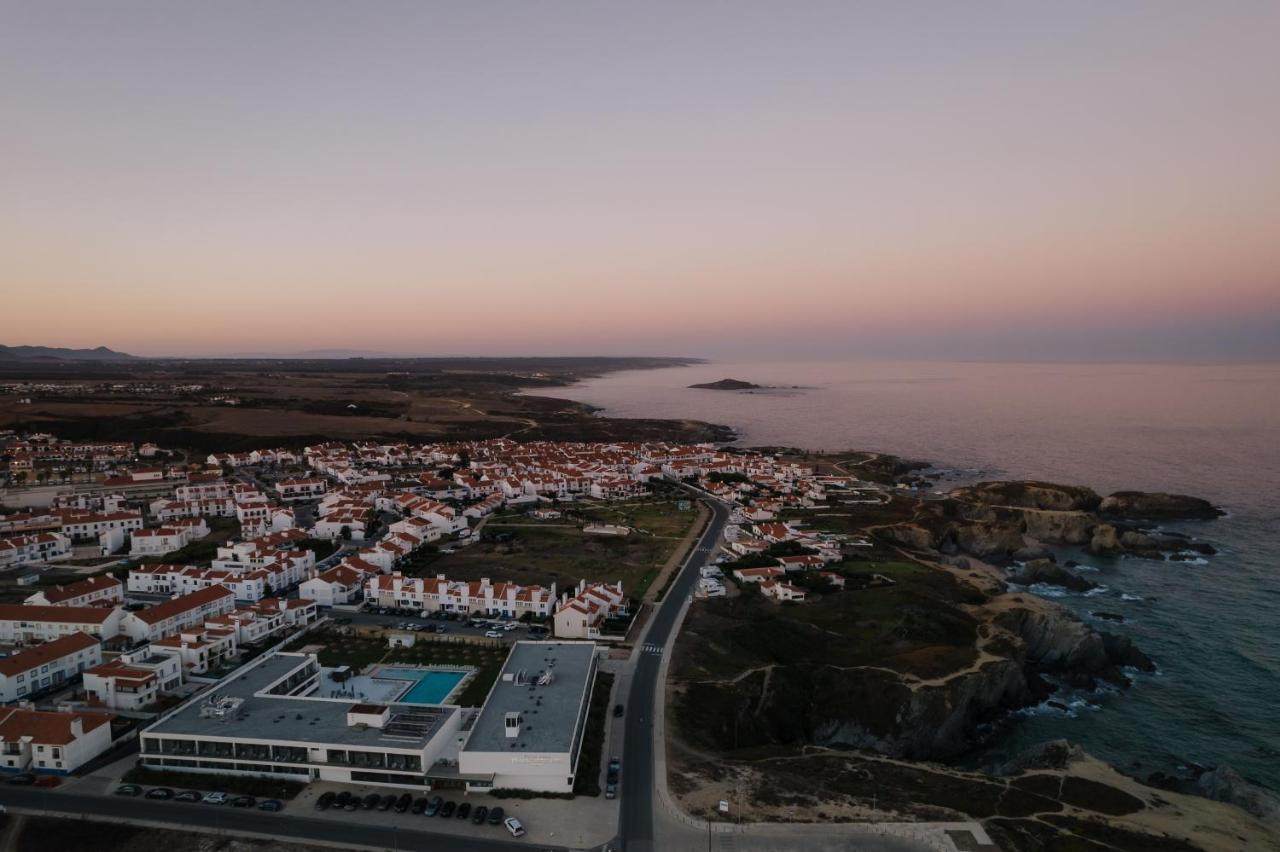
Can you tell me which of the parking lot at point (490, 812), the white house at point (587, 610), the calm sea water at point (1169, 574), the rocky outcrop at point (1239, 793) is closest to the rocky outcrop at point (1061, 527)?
the calm sea water at point (1169, 574)

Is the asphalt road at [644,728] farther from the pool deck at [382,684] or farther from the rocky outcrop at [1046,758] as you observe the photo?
the rocky outcrop at [1046,758]

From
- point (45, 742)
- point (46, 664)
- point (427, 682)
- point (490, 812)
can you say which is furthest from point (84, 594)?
point (490, 812)

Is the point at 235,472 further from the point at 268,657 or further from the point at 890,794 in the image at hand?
the point at 890,794

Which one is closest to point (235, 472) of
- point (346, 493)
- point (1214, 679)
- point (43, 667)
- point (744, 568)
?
point (346, 493)

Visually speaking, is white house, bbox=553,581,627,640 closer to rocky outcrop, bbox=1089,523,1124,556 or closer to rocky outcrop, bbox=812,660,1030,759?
rocky outcrop, bbox=812,660,1030,759

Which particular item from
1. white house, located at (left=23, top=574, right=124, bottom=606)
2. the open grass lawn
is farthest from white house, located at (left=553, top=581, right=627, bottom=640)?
white house, located at (left=23, top=574, right=124, bottom=606)

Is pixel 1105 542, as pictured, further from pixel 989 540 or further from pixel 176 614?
pixel 176 614
